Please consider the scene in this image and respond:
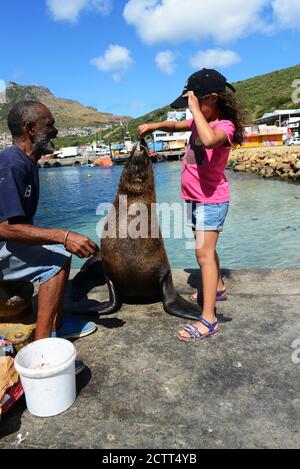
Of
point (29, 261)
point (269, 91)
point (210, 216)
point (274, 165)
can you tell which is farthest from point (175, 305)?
point (269, 91)

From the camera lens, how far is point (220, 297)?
15.2 ft

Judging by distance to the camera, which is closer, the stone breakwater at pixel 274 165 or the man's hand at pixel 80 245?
the man's hand at pixel 80 245

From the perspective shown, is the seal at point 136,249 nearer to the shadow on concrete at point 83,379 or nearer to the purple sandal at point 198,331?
the purple sandal at point 198,331

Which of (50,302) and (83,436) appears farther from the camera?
(50,302)

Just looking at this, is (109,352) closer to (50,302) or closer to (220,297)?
(50,302)

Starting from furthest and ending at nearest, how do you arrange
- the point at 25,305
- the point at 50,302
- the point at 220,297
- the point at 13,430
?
the point at 220,297 < the point at 25,305 < the point at 50,302 < the point at 13,430

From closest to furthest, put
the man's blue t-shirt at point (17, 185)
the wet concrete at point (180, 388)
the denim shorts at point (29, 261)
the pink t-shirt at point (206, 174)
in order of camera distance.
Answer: the wet concrete at point (180, 388)
the man's blue t-shirt at point (17, 185)
the denim shorts at point (29, 261)
the pink t-shirt at point (206, 174)

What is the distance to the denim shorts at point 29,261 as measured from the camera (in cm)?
329

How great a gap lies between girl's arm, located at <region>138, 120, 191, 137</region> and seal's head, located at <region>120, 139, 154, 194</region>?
36 cm

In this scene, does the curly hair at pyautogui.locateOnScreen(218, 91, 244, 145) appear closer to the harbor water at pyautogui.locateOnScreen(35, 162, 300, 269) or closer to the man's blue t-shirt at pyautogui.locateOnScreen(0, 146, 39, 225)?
the man's blue t-shirt at pyautogui.locateOnScreen(0, 146, 39, 225)

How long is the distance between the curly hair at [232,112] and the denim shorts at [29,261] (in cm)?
199

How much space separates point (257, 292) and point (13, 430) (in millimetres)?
3128

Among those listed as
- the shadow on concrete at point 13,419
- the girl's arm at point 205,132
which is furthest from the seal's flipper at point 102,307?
the girl's arm at point 205,132
